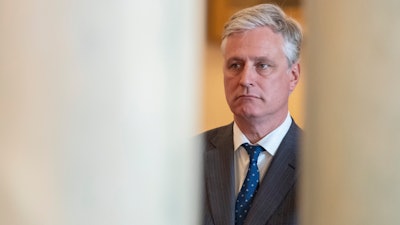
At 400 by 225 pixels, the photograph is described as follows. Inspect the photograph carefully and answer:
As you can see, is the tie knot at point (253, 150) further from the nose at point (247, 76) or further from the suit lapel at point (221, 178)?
the nose at point (247, 76)

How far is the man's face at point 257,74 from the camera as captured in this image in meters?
1.02

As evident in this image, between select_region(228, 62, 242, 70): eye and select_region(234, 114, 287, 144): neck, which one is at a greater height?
select_region(228, 62, 242, 70): eye

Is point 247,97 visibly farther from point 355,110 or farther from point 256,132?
point 355,110

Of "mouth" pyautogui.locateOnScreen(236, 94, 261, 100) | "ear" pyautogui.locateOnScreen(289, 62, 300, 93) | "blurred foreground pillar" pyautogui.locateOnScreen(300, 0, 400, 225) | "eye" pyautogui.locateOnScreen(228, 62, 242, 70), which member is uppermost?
"blurred foreground pillar" pyautogui.locateOnScreen(300, 0, 400, 225)

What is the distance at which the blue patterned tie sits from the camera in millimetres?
849

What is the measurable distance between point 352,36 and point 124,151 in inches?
2.7

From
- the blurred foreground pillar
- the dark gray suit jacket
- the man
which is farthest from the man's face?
the blurred foreground pillar

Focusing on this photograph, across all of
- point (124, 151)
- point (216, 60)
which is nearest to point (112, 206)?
point (124, 151)

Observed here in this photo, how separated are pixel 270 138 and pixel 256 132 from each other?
0.06 m

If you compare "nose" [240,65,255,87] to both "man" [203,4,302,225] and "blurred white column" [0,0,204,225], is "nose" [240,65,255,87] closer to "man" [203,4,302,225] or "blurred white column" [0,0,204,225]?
"man" [203,4,302,225]

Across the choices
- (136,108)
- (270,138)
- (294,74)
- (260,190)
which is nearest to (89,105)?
(136,108)

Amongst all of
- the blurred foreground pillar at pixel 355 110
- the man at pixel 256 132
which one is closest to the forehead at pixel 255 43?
the man at pixel 256 132

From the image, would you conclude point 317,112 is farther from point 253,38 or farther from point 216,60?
point 216,60

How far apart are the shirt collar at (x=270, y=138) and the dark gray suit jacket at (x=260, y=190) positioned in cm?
1
